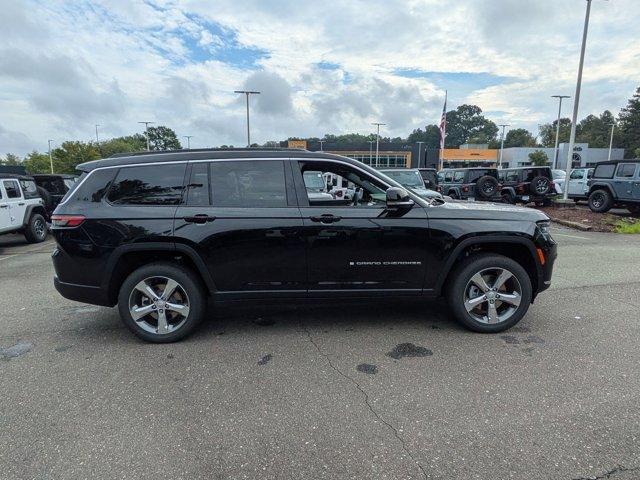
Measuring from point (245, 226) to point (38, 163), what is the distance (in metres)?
83.7

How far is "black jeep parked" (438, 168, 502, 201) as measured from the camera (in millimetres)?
17031

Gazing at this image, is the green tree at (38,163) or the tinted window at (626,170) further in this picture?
the green tree at (38,163)

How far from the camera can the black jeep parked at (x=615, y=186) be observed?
13578 millimetres

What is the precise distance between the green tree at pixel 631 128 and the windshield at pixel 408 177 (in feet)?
287

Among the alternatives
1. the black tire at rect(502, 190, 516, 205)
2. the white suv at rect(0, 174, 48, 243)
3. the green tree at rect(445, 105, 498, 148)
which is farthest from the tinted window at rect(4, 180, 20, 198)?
the green tree at rect(445, 105, 498, 148)

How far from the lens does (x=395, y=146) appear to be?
73562 mm

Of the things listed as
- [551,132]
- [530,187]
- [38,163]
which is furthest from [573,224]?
[551,132]

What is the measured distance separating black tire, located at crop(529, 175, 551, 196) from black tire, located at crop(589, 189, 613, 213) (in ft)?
5.76

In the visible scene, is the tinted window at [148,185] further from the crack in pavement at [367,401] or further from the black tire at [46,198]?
the black tire at [46,198]

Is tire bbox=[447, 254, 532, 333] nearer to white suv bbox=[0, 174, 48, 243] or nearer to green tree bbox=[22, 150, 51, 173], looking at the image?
white suv bbox=[0, 174, 48, 243]

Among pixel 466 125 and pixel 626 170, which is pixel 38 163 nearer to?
pixel 626 170

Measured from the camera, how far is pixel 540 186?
16516 millimetres

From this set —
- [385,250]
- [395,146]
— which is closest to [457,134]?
[395,146]

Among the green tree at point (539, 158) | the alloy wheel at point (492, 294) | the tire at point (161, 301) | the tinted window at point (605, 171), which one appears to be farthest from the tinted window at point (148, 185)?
the green tree at point (539, 158)
